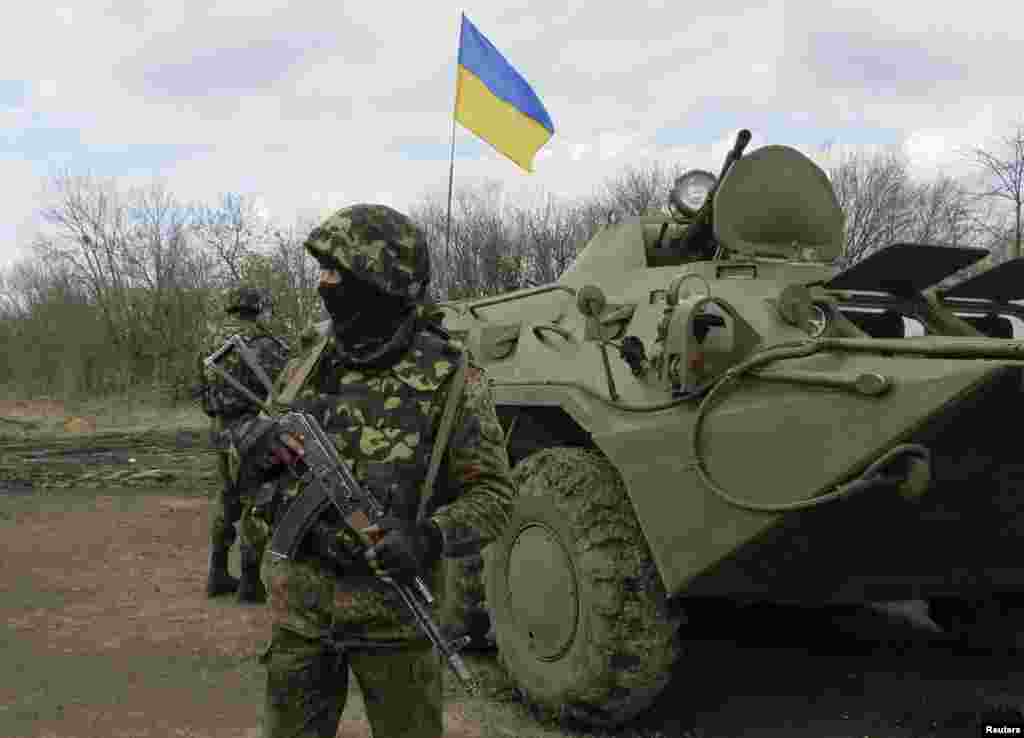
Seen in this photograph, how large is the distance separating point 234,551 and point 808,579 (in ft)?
17.2

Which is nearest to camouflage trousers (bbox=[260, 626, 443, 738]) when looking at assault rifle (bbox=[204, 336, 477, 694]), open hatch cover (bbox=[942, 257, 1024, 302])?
assault rifle (bbox=[204, 336, 477, 694])

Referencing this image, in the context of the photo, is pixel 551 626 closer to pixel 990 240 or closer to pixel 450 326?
pixel 450 326

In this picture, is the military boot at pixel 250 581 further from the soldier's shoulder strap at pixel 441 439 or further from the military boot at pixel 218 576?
the soldier's shoulder strap at pixel 441 439

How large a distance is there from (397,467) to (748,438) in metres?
1.46

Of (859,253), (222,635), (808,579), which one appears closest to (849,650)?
(808,579)

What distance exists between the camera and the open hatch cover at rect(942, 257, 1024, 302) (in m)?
4.21

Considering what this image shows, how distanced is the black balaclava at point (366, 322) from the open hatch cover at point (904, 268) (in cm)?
207

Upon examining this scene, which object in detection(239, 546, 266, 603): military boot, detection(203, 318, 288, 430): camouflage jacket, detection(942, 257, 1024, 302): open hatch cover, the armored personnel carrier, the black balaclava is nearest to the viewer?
the black balaclava

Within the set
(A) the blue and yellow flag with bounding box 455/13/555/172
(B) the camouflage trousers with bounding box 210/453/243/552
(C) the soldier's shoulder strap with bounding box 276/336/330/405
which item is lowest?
(B) the camouflage trousers with bounding box 210/453/243/552

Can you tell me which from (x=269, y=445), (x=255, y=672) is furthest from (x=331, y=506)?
(x=255, y=672)

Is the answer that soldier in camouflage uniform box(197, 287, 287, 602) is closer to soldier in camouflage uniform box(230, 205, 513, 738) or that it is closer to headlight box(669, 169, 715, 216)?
headlight box(669, 169, 715, 216)

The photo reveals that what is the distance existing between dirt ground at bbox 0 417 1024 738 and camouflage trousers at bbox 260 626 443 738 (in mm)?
1740

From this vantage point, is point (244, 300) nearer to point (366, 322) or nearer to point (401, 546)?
point (366, 322)

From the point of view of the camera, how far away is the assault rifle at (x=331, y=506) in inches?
92.7
